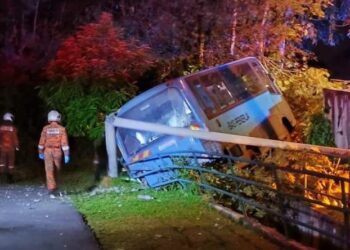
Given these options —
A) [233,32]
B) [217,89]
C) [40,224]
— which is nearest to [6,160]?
[217,89]

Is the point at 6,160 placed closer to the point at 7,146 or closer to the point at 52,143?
the point at 7,146

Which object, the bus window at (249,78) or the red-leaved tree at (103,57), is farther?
the red-leaved tree at (103,57)

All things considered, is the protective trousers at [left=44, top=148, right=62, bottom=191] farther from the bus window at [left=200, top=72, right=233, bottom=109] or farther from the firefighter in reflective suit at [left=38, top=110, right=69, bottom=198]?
the bus window at [left=200, top=72, right=233, bottom=109]

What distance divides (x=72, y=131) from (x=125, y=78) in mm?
1723

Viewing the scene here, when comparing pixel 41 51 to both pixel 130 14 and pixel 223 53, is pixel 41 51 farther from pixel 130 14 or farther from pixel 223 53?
pixel 223 53

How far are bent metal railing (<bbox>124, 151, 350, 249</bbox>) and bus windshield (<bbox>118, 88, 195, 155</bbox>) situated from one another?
0.45 m

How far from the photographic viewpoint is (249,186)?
10.9 metres

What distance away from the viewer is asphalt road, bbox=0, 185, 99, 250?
325 inches

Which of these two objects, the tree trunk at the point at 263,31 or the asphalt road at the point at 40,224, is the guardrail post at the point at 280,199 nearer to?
the asphalt road at the point at 40,224

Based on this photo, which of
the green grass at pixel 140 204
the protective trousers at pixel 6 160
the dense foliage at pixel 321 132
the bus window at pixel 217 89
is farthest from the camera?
the protective trousers at pixel 6 160

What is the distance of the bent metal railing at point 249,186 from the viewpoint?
851cm

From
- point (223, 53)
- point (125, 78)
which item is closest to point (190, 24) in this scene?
point (223, 53)

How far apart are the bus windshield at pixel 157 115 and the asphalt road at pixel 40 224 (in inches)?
82.3

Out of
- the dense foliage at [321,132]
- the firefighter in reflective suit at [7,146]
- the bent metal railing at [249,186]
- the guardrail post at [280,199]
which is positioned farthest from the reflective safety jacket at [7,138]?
the guardrail post at [280,199]
